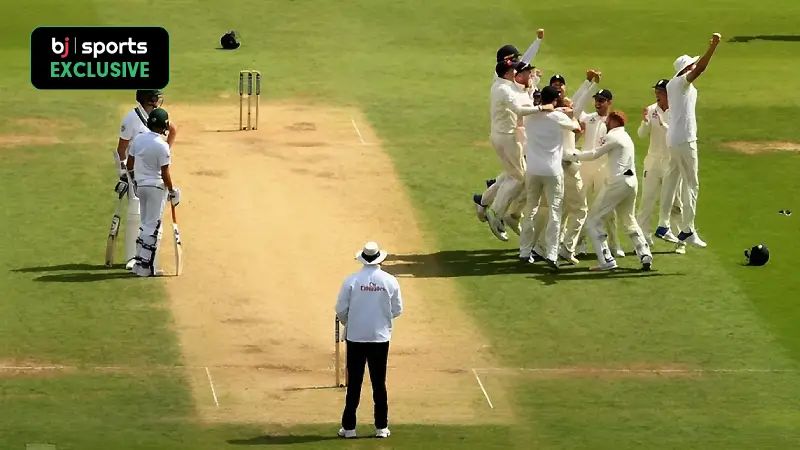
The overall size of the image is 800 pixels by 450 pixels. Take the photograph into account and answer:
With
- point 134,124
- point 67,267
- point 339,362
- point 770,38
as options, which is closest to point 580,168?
point 134,124

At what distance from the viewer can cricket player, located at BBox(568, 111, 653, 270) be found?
32.3m

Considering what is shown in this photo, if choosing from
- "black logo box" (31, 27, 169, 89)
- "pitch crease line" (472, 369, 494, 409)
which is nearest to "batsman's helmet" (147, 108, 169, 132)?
"pitch crease line" (472, 369, 494, 409)

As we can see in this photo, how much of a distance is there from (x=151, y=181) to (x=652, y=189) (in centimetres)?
763

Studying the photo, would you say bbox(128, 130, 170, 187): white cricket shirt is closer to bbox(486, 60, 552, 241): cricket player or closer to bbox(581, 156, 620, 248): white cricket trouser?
bbox(486, 60, 552, 241): cricket player

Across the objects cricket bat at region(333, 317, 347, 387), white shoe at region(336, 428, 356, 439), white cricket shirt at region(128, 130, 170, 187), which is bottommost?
white shoe at region(336, 428, 356, 439)

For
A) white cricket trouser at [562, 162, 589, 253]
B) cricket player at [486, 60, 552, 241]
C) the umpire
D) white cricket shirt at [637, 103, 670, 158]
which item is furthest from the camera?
white cricket shirt at [637, 103, 670, 158]

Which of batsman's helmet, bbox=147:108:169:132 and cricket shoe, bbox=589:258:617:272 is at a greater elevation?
batsman's helmet, bbox=147:108:169:132

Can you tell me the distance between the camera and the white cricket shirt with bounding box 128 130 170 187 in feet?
104

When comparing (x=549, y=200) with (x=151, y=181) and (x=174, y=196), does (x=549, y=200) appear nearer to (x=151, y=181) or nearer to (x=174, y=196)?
(x=174, y=196)

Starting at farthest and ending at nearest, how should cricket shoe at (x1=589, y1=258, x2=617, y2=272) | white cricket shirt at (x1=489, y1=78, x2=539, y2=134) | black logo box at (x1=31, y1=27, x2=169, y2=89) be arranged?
black logo box at (x1=31, y1=27, x2=169, y2=89)
white cricket shirt at (x1=489, y1=78, x2=539, y2=134)
cricket shoe at (x1=589, y1=258, x2=617, y2=272)

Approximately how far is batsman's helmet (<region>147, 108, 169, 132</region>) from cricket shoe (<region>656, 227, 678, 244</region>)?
7714 millimetres

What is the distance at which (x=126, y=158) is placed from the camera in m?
32.9

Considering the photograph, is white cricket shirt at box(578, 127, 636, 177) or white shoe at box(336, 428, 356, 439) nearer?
white shoe at box(336, 428, 356, 439)

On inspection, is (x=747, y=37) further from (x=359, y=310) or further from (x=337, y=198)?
(x=359, y=310)
